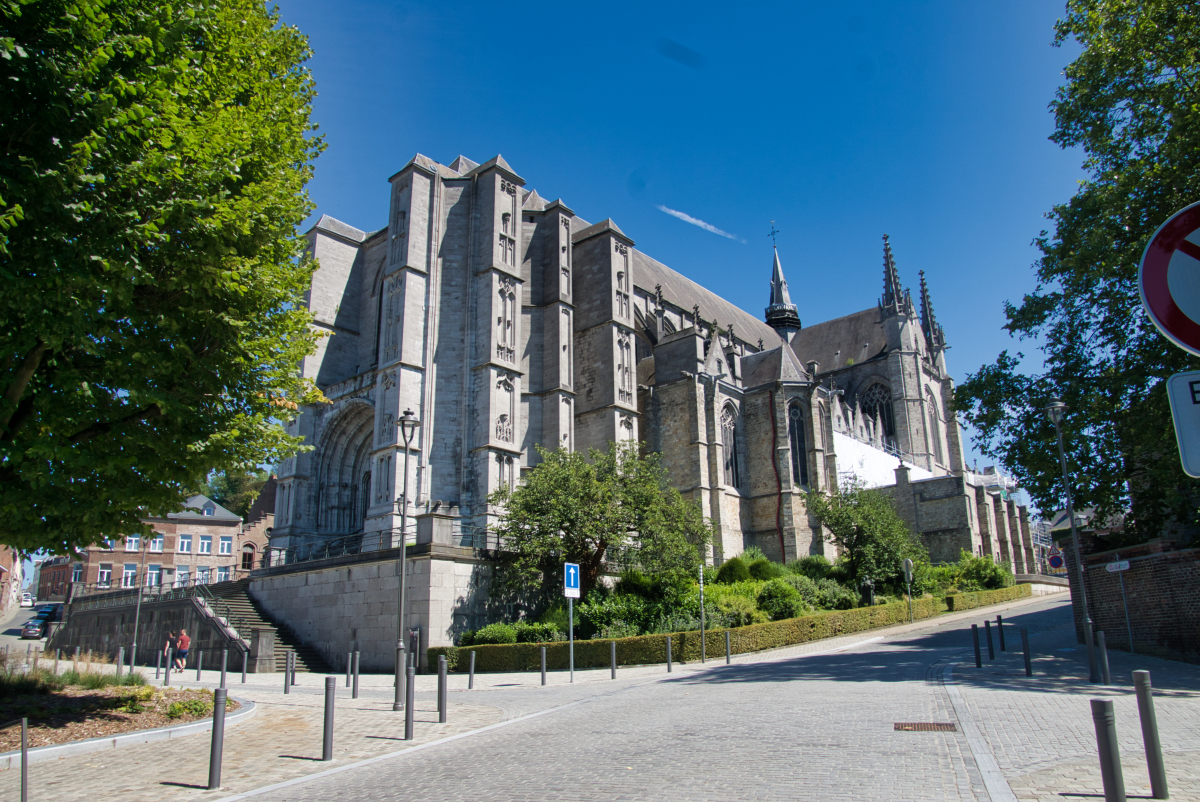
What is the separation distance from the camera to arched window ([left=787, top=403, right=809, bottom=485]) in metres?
38.9

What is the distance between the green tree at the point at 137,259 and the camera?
742 cm

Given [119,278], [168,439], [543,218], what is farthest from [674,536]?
[543,218]

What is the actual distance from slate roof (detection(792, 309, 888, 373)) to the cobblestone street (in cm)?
4656

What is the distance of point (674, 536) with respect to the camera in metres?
21.1

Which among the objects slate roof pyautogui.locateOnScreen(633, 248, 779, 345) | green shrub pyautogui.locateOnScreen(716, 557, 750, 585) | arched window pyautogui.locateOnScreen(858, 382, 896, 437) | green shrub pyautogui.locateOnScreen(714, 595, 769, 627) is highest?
slate roof pyautogui.locateOnScreen(633, 248, 779, 345)

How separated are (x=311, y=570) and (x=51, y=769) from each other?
15998 millimetres

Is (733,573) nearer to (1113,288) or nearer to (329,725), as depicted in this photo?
(1113,288)

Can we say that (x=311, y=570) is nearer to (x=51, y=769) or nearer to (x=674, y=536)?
(x=674, y=536)

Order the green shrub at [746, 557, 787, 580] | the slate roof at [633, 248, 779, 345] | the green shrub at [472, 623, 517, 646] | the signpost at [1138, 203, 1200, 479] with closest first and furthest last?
the signpost at [1138, 203, 1200, 479]
the green shrub at [472, 623, 517, 646]
the green shrub at [746, 557, 787, 580]
the slate roof at [633, 248, 779, 345]

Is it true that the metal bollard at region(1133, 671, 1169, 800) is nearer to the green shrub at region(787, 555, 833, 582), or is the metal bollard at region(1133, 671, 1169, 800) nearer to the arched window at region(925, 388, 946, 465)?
the green shrub at region(787, 555, 833, 582)

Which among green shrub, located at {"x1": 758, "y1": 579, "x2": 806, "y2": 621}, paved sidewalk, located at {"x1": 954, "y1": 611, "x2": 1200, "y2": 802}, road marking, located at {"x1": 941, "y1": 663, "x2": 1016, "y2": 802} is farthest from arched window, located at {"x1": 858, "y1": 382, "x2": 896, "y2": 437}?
road marking, located at {"x1": 941, "y1": 663, "x2": 1016, "y2": 802}

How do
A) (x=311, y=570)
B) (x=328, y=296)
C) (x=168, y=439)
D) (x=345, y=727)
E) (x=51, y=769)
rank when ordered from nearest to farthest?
(x=51, y=769), (x=168, y=439), (x=345, y=727), (x=311, y=570), (x=328, y=296)

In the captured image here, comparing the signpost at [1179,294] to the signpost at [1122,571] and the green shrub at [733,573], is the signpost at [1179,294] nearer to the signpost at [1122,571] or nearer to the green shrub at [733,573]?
the signpost at [1122,571]

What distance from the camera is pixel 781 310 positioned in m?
67.3
